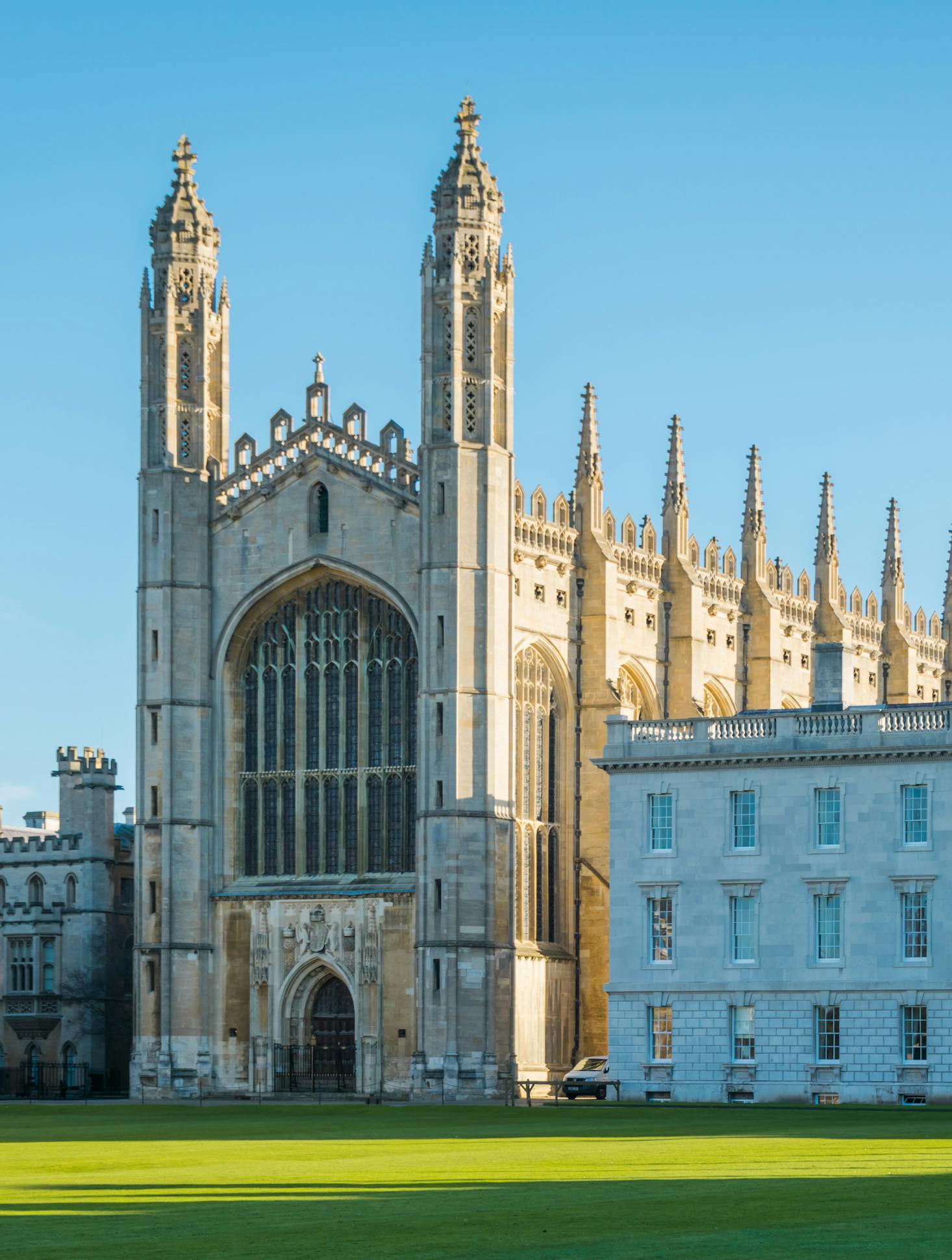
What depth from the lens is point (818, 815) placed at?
6506cm

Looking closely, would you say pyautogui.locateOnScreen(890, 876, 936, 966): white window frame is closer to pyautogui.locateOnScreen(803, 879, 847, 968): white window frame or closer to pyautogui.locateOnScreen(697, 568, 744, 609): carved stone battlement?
pyautogui.locateOnScreen(803, 879, 847, 968): white window frame

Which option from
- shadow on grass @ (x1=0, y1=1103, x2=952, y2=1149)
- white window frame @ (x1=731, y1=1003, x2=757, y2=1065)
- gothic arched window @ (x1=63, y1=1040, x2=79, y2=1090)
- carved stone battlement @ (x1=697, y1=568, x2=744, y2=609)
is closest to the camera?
shadow on grass @ (x1=0, y1=1103, x2=952, y2=1149)

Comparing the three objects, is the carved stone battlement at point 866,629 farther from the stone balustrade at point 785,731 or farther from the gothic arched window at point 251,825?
the stone balustrade at point 785,731

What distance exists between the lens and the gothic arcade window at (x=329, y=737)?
76.6 meters

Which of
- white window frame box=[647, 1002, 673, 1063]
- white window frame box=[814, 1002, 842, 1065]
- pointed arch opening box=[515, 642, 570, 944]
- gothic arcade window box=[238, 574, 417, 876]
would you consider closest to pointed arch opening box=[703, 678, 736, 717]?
pointed arch opening box=[515, 642, 570, 944]

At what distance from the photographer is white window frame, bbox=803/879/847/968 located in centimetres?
6406

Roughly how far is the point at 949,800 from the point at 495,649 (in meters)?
15.6

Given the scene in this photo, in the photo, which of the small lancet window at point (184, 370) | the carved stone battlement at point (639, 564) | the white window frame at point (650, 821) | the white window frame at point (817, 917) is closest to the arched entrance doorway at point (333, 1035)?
the white window frame at point (650, 821)

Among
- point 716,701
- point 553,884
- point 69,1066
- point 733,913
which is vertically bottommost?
point 69,1066

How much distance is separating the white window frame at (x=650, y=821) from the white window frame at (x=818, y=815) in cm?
395

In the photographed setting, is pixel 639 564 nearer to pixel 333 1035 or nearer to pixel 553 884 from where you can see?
pixel 553 884

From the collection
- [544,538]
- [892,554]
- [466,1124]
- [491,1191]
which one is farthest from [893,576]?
[491,1191]

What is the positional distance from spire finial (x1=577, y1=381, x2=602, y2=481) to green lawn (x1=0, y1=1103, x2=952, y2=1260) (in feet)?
108

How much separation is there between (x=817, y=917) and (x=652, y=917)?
471cm
